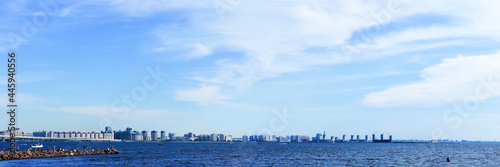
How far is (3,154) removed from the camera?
91438mm

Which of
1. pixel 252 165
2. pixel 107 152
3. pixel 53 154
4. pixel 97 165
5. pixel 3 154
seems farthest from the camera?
pixel 107 152

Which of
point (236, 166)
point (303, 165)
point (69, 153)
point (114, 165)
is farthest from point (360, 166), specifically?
point (69, 153)

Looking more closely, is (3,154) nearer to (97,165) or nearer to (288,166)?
(97,165)

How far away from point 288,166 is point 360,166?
45.8 ft

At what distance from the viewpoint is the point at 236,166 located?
270 ft

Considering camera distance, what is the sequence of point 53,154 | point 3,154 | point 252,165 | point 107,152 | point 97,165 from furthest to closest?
1. point 107,152
2. point 53,154
3. point 3,154
4. point 252,165
5. point 97,165

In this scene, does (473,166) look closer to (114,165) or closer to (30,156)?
(114,165)

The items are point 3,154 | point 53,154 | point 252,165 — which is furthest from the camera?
point 53,154

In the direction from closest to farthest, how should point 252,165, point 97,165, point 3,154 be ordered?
point 97,165 → point 252,165 → point 3,154

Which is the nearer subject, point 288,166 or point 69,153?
point 288,166

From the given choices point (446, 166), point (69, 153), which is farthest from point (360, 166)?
point (69, 153)

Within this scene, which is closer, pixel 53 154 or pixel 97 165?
pixel 97 165

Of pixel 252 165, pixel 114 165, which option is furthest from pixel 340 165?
pixel 114 165

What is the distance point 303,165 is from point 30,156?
59471 millimetres
